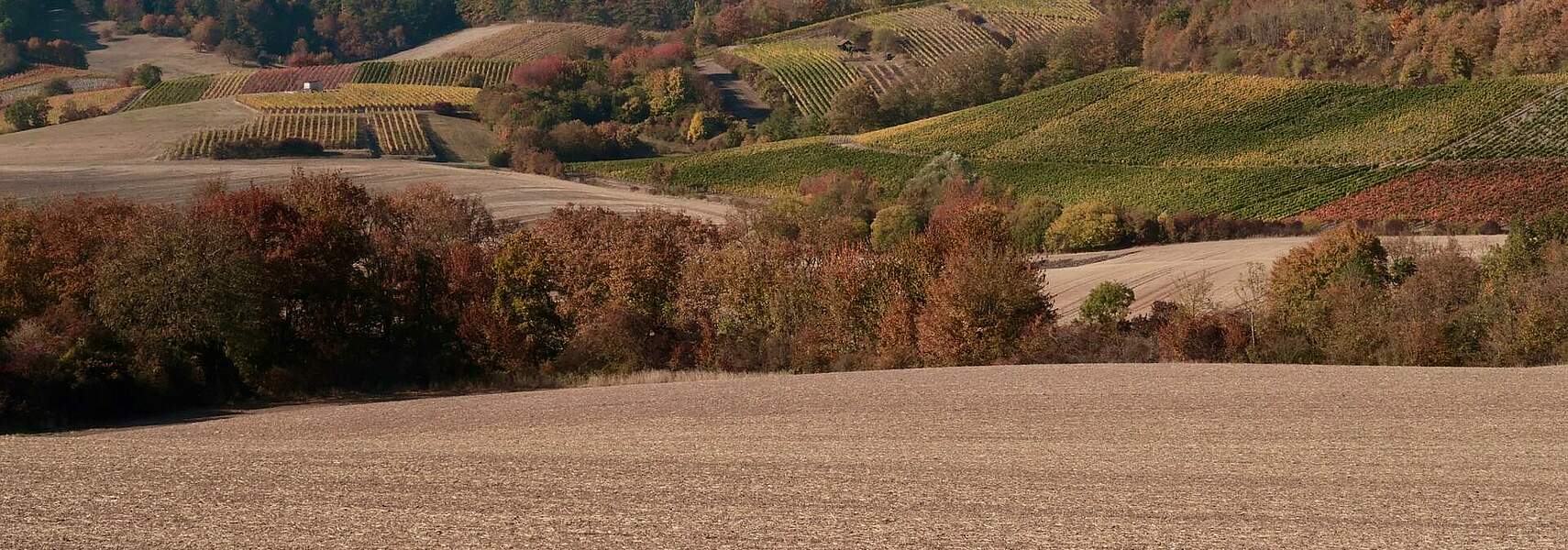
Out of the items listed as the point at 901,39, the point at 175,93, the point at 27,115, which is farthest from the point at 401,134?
the point at 901,39

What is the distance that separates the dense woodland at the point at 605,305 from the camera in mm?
40000

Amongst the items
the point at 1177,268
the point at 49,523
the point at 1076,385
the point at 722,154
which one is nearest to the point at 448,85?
the point at 722,154

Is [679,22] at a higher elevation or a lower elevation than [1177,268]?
higher

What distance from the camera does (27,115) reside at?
376 feet

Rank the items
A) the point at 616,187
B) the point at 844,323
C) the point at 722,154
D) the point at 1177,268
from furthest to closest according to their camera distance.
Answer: the point at 722,154 → the point at 616,187 → the point at 1177,268 → the point at 844,323

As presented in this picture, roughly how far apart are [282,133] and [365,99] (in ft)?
68.6

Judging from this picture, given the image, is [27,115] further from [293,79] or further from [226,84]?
[293,79]

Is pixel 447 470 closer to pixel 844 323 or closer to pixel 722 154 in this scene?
pixel 844 323

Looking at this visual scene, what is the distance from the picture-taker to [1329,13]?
119m

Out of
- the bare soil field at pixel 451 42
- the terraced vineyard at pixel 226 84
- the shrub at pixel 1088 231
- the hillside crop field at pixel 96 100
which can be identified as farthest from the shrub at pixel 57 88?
the shrub at pixel 1088 231

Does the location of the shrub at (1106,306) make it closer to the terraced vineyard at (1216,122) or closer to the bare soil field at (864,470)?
the bare soil field at (864,470)

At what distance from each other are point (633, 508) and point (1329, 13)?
371 ft

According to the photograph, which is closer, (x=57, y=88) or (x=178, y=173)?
(x=178, y=173)

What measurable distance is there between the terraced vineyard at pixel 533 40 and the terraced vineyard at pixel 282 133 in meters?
47.8
